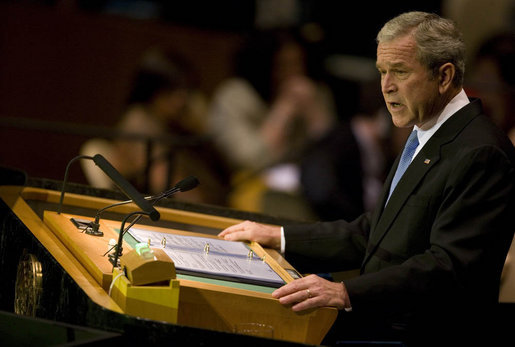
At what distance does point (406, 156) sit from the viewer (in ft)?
9.13

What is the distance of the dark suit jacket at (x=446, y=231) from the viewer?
2365 millimetres

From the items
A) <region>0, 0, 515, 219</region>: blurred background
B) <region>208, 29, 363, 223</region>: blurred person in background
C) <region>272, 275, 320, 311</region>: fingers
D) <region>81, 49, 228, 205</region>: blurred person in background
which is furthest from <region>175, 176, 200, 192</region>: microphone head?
<region>0, 0, 515, 219</region>: blurred background

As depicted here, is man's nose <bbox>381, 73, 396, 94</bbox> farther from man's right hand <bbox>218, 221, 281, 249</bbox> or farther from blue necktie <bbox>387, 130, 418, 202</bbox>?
man's right hand <bbox>218, 221, 281, 249</bbox>

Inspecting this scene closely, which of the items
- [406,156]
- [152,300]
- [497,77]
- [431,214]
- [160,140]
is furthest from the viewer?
[497,77]

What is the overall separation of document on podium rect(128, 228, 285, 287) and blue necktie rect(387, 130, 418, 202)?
19.5 inches

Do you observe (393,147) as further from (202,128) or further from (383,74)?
(383,74)

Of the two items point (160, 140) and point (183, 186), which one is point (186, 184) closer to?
point (183, 186)

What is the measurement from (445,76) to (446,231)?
0.47 meters

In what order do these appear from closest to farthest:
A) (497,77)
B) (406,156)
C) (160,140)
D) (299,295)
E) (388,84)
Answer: (299,295) < (388,84) < (406,156) < (160,140) < (497,77)

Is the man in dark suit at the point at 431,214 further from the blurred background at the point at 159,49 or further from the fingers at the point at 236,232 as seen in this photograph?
the blurred background at the point at 159,49

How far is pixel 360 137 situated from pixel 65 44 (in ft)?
8.86

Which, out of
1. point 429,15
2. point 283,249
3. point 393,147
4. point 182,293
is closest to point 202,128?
point 393,147

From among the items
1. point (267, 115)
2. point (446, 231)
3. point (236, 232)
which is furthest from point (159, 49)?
point (446, 231)

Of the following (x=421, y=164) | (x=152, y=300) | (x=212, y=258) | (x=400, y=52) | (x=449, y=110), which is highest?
(x=400, y=52)
